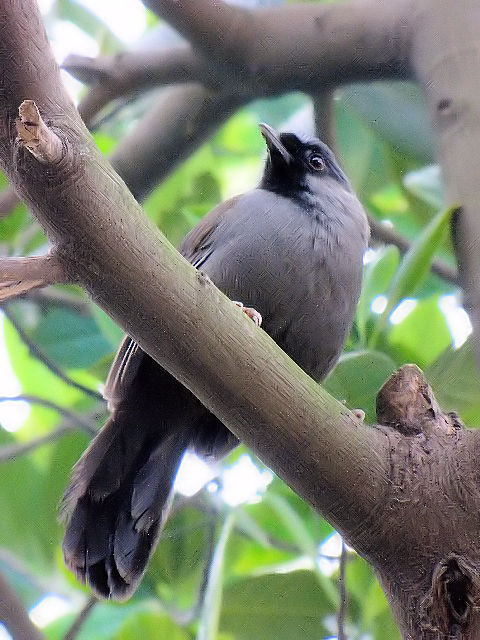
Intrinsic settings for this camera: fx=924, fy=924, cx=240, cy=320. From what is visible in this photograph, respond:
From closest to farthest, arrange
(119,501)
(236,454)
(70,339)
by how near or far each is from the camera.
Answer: (119,501) → (236,454) → (70,339)

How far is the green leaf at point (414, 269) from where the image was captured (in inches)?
74.5

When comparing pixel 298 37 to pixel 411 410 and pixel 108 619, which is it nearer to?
pixel 411 410

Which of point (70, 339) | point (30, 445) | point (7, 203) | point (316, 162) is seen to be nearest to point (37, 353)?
point (70, 339)

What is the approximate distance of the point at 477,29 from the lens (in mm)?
1940

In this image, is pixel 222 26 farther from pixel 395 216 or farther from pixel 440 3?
pixel 395 216

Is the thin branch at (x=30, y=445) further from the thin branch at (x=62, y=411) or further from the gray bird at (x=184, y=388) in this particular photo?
the gray bird at (x=184, y=388)

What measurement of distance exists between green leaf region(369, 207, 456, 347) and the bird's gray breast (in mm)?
83

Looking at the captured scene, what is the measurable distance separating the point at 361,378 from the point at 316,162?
2.66 feet

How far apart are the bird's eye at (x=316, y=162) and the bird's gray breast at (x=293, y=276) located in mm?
439

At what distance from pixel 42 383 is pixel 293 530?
1.10 m

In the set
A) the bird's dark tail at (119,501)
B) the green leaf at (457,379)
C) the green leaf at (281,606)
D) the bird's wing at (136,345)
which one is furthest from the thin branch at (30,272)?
the green leaf at (281,606)

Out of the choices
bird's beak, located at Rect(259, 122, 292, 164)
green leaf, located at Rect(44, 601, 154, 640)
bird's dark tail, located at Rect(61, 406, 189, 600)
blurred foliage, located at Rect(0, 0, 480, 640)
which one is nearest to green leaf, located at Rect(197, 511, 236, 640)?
blurred foliage, located at Rect(0, 0, 480, 640)

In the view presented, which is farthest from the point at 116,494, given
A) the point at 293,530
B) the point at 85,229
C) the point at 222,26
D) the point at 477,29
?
the point at 477,29

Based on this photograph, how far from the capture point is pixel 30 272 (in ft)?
4.08
